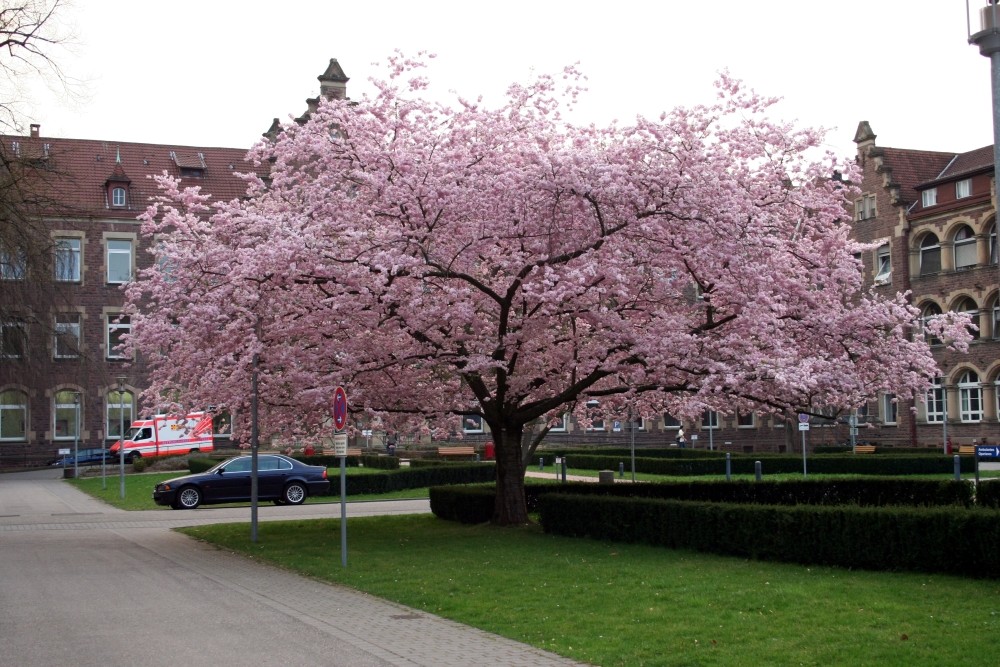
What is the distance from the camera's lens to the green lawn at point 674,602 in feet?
30.0

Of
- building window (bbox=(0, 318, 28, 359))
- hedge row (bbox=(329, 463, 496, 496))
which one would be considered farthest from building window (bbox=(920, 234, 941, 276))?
building window (bbox=(0, 318, 28, 359))

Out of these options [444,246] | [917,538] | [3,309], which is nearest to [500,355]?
[444,246]

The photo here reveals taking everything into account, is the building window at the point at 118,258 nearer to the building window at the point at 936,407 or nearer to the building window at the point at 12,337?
the building window at the point at 12,337

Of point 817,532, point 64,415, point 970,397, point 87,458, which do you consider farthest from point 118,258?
point 817,532

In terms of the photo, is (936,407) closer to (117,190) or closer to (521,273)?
(117,190)

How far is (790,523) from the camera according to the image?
14.9m

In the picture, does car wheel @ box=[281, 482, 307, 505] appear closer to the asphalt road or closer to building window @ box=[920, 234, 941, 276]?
the asphalt road

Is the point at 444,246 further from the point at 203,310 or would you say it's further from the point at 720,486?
the point at 720,486

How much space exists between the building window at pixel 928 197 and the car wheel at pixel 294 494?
134ft

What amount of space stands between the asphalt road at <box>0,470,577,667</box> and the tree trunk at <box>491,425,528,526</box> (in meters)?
4.92

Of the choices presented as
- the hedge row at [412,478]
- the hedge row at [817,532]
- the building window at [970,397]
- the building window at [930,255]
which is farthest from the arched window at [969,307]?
the hedge row at [817,532]

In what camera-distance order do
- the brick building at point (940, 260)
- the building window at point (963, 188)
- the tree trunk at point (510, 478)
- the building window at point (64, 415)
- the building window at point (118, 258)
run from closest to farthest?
the tree trunk at point (510, 478) < the brick building at point (940, 260) < the building window at point (64, 415) < the building window at point (963, 188) < the building window at point (118, 258)

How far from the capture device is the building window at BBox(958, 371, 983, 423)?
55.5 meters

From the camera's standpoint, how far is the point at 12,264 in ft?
92.0
